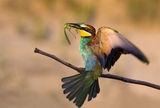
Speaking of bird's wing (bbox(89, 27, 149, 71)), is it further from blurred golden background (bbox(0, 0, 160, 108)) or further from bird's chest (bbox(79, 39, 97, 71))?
blurred golden background (bbox(0, 0, 160, 108))

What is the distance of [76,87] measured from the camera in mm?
1281

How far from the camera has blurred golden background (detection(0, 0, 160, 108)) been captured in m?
3.43

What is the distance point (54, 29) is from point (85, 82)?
2.77 m

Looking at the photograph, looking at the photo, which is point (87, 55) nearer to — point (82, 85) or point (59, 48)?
point (82, 85)

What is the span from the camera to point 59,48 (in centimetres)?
386

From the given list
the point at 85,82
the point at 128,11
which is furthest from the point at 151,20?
the point at 85,82

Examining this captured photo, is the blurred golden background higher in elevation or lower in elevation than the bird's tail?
lower

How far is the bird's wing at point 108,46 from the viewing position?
1.14m

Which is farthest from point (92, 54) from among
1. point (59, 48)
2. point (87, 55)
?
point (59, 48)

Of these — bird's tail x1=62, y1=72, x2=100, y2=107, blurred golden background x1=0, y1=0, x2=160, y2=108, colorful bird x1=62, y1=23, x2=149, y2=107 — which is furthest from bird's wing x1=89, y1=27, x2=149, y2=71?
blurred golden background x1=0, y1=0, x2=160, y2=108

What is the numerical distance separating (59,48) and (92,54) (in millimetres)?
2609

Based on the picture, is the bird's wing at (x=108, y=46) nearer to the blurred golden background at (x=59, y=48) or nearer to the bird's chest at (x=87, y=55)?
the bird's chest at (x=87, y=55)

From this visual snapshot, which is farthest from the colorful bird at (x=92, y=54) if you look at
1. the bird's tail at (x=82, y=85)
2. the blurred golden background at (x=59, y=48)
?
the blurred golden background at (x=59, y=48)

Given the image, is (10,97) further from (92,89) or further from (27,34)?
(92,89)
